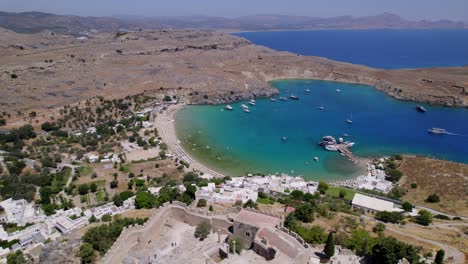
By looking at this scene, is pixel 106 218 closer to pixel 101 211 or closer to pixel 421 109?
pixel 101 211

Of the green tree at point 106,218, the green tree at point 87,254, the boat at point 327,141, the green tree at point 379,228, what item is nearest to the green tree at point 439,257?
the green tree at point 379,228

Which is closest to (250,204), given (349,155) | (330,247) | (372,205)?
(330,247)

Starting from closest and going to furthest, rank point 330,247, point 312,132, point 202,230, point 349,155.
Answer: point 330,247 → point 202,230 → point 349,155 → point 312,132

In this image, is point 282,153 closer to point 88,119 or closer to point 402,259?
point 402,259

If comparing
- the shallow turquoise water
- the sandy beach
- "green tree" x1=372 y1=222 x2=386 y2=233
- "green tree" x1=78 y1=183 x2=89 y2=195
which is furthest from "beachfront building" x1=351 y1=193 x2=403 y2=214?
"green tree" x1=78 y1=183 x2=89 y2=195

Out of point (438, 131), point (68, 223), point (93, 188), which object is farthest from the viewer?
point (438, 131)

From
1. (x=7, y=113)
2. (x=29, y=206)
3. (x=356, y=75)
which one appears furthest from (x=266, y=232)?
(x=356, y=75)
